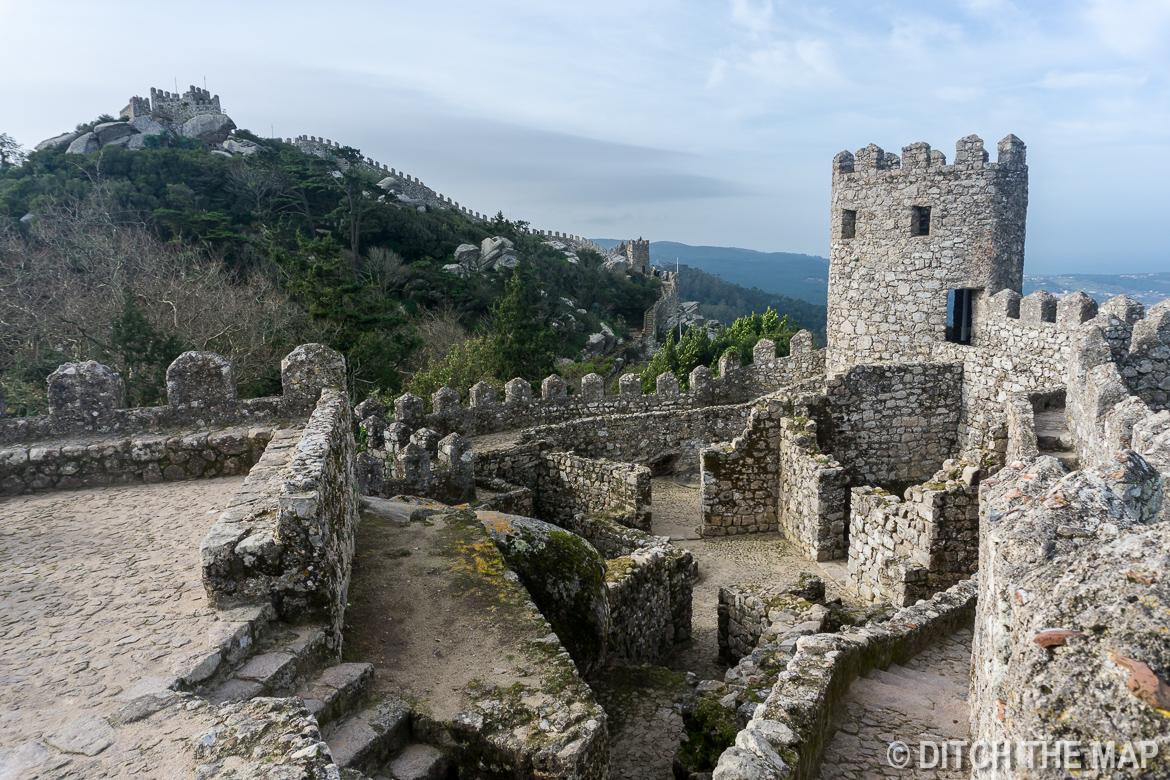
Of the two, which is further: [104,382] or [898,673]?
[104,382]

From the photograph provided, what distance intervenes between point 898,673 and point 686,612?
2877 millimetres

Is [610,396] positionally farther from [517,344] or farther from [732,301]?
[732,301]

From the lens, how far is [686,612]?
22.8 feet

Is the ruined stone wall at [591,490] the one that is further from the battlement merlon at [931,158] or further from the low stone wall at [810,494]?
the battlement merlon at [931,158]

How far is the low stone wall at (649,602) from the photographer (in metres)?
5.82

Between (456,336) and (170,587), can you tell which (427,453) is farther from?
(456,336)

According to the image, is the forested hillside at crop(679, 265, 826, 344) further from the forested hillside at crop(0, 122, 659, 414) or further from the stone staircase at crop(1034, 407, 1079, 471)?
the stone staircase at crop(1034, 407, 1079, 471)

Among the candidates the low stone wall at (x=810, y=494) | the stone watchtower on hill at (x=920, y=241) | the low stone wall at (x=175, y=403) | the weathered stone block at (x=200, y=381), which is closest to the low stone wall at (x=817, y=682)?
the low stone wall at (x=810, y=494)

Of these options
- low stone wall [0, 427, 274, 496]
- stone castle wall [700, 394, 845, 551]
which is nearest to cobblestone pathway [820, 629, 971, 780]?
stone castle wall [700, 394, 845, 551]

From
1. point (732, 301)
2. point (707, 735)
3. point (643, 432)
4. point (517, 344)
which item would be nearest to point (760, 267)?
point (732, 301)

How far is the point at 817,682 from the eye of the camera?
3.59 metres

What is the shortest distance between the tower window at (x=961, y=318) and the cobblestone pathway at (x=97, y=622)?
1317cm

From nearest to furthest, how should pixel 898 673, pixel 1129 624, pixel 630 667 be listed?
pixel 1129 624
pixel 898 673
pixel 630 667

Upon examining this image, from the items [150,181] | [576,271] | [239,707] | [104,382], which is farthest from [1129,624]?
[576,271]
